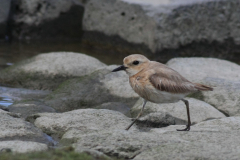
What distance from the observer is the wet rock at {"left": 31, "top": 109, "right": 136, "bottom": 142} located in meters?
4.84

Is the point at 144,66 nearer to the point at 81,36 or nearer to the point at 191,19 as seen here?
the point at 191,19

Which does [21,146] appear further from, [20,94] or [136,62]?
[20,94]

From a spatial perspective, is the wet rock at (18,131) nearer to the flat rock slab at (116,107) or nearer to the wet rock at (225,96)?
the flat rock slab at (116,107)

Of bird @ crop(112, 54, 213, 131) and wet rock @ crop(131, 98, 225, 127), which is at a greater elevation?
bird @ crop(112, 54, 213, 131)

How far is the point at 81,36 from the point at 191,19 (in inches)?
164

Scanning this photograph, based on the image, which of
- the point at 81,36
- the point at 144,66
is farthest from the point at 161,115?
the point at 81,36

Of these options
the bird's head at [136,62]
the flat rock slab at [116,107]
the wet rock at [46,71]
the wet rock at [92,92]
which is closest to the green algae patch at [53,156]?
the bird's head at [136,62]

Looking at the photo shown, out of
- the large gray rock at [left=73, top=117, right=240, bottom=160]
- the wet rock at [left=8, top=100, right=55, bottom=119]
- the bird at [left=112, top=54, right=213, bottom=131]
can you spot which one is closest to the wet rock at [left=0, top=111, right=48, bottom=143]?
the large gray rock at [left=73, top=117, right=240, bottom=160]

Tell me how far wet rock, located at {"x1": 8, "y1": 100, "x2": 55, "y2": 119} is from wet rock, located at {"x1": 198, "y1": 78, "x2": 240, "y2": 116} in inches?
92.4

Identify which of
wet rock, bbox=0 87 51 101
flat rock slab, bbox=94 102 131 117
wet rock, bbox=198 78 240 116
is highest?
wet rock, bbox=198 78 240 116

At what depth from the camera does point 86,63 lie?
26.1 ft

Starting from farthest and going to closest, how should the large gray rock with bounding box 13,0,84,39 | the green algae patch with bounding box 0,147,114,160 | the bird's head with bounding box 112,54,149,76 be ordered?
the large gray rock with bounding box 13,0,84,39 < the bird's head with bounding box 112,54,149,76 < the green algae patch with bounding box 0,147,114,160

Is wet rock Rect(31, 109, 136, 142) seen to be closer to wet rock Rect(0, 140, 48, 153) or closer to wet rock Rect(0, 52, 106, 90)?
wet rock Rect(0, 140, 48, 153)

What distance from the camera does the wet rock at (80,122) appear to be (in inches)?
191
